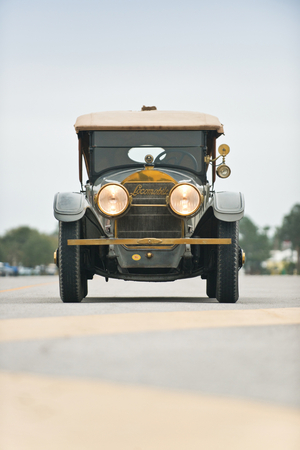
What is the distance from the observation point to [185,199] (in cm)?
751

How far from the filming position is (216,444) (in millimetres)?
2193

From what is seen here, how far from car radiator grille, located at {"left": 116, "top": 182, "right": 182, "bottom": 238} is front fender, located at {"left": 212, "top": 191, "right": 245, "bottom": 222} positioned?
61 centimetres

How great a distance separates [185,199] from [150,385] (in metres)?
4.75

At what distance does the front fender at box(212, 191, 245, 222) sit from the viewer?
7.26 m

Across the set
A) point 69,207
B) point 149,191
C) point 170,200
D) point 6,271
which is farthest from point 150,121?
point 6,271

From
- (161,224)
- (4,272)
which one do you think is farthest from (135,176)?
(4,272)

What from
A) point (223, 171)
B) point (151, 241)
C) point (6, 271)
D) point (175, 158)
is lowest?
point (6, 271)

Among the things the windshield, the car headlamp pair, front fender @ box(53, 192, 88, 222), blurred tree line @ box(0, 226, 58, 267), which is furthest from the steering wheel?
blurred tree line @ box(0, 226, 58, 267)

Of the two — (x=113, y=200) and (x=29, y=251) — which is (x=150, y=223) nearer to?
(x=113, y=200)

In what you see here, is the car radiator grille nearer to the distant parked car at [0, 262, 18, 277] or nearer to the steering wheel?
→ the steering wheel

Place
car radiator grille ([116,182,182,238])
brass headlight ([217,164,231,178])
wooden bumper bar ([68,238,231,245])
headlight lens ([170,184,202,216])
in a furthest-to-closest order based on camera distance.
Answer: brass headlight ([217,164,231,178]), car radiator grille ([116,182,182,238]), headlight lens ([170,184,202,216]), wooden bumper bar ([68,238,231,245])

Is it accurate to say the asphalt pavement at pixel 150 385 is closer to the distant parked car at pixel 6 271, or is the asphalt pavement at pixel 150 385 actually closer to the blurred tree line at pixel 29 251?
the distant parked car at pixel 6 271

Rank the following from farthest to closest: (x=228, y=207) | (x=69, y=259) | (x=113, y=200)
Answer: (x=113, y=200), (x=69, y=259), (x=228, y=207)

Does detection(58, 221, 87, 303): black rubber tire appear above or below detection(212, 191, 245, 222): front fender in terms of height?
below
